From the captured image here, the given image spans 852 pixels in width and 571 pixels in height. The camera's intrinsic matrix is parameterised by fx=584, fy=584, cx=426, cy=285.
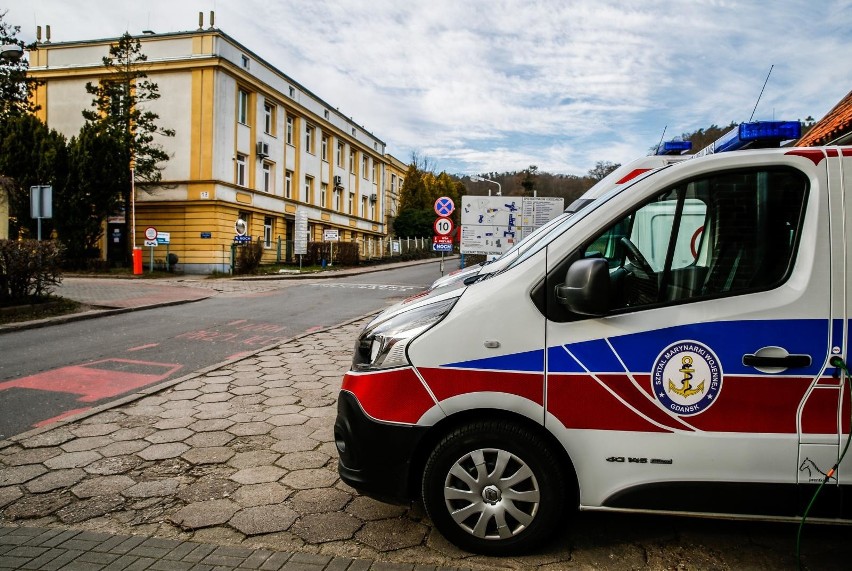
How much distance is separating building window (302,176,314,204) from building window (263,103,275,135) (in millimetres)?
6130

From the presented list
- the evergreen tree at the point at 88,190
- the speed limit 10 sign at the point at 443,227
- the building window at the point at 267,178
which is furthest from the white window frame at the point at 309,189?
the speed limit 10 sign at the point at 443,227

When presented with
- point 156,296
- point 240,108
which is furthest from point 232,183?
point 156,296

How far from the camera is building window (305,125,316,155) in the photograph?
1753 inches

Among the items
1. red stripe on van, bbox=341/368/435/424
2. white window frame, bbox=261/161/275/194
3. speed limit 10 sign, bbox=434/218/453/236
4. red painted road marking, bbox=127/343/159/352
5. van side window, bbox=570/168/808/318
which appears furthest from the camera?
white window frame, bbox=261/161/275/194

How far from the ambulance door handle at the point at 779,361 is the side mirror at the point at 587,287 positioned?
675 mm

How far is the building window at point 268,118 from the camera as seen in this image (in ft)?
126

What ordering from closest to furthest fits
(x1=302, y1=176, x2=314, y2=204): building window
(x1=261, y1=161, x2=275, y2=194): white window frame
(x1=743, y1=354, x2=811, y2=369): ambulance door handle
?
(x1=743, y1=354, x2=811, y2=369): ambulance door handle
(x1=261, y1=161, x2=275, y2=194): white window frame
(x1=302, y1=176, x2=314, y2=204): building window

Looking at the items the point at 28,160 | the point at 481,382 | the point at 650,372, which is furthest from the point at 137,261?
the point at 650,372

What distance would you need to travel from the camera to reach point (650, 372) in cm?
276

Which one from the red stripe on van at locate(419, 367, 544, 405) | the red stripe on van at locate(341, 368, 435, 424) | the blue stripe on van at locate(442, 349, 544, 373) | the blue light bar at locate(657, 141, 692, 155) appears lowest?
the red stripe on van at locate(341, 368, 435, 424)

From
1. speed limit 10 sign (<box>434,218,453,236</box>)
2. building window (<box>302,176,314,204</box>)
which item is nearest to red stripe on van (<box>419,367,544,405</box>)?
speed limit 10 sign (<box>434,218,453,236</box>)

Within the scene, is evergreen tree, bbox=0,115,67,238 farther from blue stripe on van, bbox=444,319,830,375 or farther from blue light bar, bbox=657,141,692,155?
blue stripe on van, bbox=444,319,830,375

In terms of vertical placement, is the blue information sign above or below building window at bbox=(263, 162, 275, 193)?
below

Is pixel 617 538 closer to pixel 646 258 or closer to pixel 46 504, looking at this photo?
pixel 646 258
